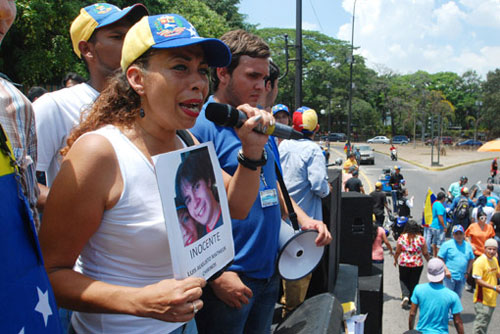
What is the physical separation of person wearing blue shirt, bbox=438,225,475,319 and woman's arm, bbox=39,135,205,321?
7.32 metres

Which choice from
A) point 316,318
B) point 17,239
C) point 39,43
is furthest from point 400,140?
point 17,239

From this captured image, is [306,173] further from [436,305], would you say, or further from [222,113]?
[436,305]

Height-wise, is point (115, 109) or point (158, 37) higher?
point (158, 37)

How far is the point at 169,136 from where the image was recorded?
1.40 m

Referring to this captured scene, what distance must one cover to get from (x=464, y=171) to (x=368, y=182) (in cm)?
1248

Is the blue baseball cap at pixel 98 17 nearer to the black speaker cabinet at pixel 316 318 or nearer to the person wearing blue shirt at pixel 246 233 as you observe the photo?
the person wearing blue shirt at pixel 246 233

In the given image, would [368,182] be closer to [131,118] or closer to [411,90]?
[131,118]

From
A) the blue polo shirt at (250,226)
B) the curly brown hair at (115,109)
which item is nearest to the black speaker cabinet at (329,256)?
the blue polo shirt at (250,226)

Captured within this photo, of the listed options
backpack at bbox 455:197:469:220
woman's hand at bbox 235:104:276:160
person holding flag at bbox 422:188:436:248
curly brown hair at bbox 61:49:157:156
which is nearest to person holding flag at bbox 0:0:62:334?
curly brown hair at bbox 61:49:157:156

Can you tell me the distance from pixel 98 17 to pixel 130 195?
1.35 meters

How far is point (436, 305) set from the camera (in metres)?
5.58

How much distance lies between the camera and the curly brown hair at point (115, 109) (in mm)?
1324

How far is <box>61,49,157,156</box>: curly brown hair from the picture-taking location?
1324 mm

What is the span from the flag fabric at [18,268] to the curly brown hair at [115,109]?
0.45 metres
